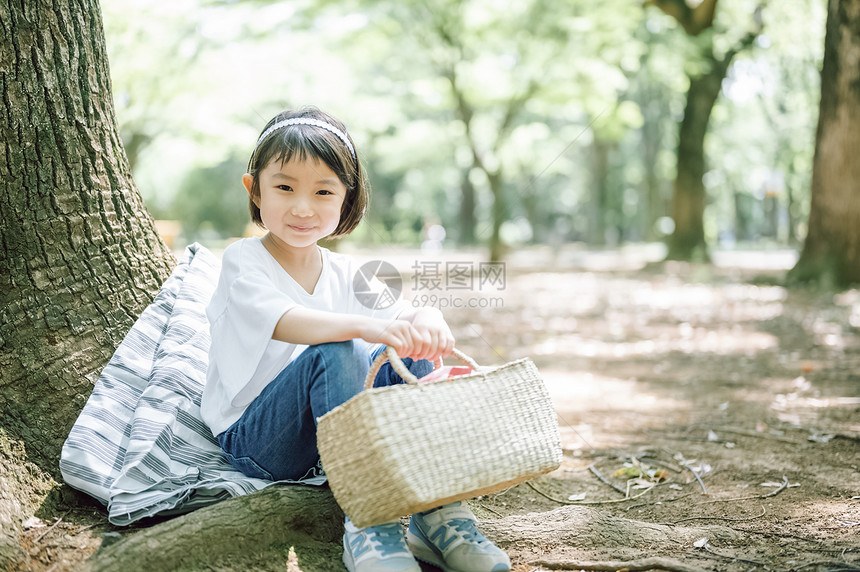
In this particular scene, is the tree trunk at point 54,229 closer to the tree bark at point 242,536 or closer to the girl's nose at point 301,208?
the tree bark at point 242,536

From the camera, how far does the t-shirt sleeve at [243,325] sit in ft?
6.09

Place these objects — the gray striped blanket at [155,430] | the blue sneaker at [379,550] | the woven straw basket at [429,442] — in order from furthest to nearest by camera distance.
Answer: the gray striped blanket at [155,430] < the blue sneaker at [379,550] < the woven straw basket at [429,442]

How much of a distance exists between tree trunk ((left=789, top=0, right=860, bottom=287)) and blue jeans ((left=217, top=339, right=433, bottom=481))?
26.0 feet

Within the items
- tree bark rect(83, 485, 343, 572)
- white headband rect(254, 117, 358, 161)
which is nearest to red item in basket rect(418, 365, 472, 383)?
tree bark rect(83, 485, 343, 572)

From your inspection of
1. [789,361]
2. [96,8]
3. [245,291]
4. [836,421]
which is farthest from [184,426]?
[789,361]

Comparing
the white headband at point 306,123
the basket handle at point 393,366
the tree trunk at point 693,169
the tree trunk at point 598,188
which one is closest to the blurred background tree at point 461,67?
the tree trunk at point 693,169

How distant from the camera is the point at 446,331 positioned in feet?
6.25

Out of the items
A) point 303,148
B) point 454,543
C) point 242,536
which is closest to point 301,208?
point 303,148

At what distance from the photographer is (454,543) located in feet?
6.03

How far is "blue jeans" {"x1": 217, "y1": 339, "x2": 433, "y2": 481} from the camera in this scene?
5.93 ft

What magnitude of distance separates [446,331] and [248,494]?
701mm

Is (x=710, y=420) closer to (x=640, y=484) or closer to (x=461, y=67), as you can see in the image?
(x=640, y=484)

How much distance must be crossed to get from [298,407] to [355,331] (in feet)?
0.90

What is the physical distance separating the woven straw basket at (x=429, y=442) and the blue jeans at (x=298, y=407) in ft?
0.30
